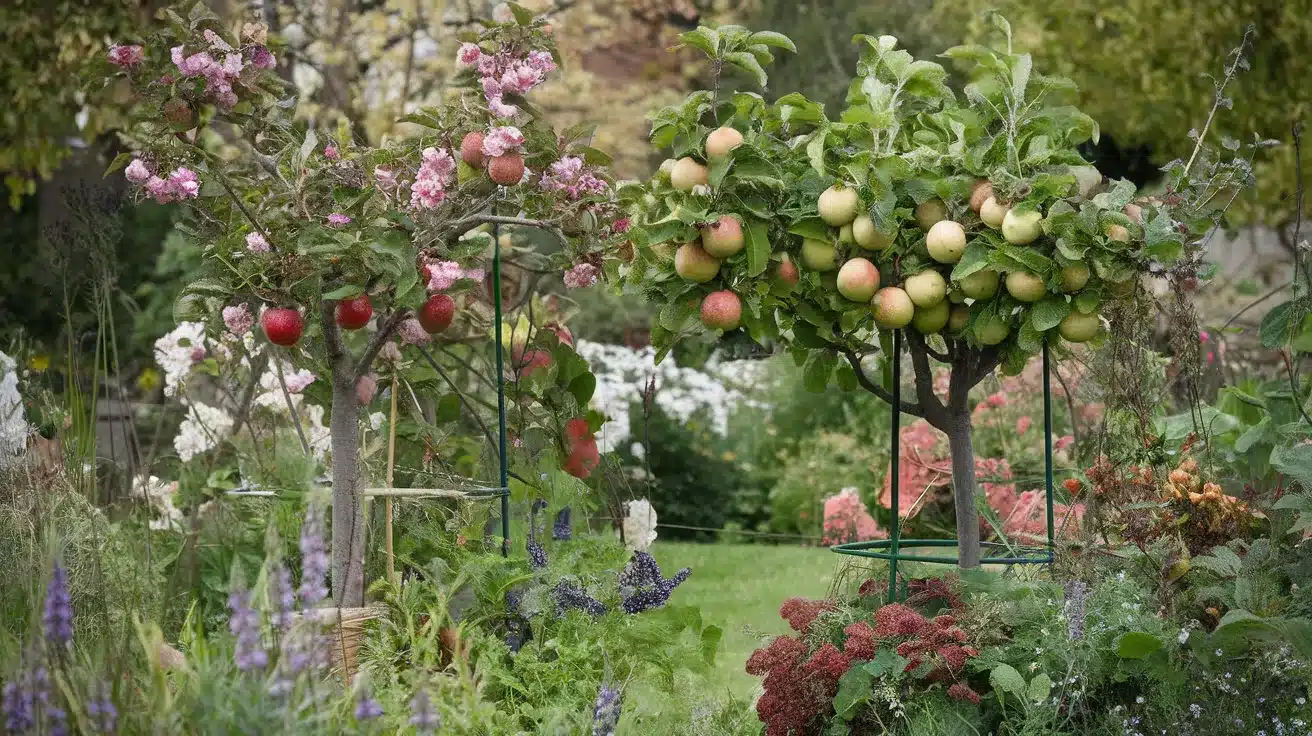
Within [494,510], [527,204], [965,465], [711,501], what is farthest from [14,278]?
[965,465]

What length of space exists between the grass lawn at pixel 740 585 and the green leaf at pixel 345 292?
1377 mm

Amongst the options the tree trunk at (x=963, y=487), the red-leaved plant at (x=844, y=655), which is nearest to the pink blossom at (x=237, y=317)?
the red-leaved plant at (x=844, y=655)

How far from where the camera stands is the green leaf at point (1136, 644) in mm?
2232

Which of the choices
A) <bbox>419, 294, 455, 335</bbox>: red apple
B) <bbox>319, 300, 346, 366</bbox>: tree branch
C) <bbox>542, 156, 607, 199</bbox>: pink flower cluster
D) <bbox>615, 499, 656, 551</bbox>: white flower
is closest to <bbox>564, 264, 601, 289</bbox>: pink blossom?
<bbox>542, 156, 607, 199</bbox>: pink flower cluster

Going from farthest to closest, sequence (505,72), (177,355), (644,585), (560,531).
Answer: (177,355) < (560,531) < (644,585) < (505,72)

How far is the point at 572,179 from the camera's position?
266cm

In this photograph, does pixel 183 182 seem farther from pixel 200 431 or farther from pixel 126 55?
pixel 200 431

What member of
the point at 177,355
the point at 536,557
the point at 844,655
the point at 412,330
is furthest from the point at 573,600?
the point at 177,355

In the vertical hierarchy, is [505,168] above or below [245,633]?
above

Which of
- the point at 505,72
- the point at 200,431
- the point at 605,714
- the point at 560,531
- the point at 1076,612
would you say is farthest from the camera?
the point at 200,431

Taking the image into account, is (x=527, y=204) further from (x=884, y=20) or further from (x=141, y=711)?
(x=884, y=20)

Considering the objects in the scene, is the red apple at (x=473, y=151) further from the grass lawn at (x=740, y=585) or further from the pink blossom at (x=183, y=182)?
the grass lawn at (x=740, y=585)

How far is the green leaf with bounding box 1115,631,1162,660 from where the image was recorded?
223 centimetres

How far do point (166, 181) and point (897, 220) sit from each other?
4.52 ft
